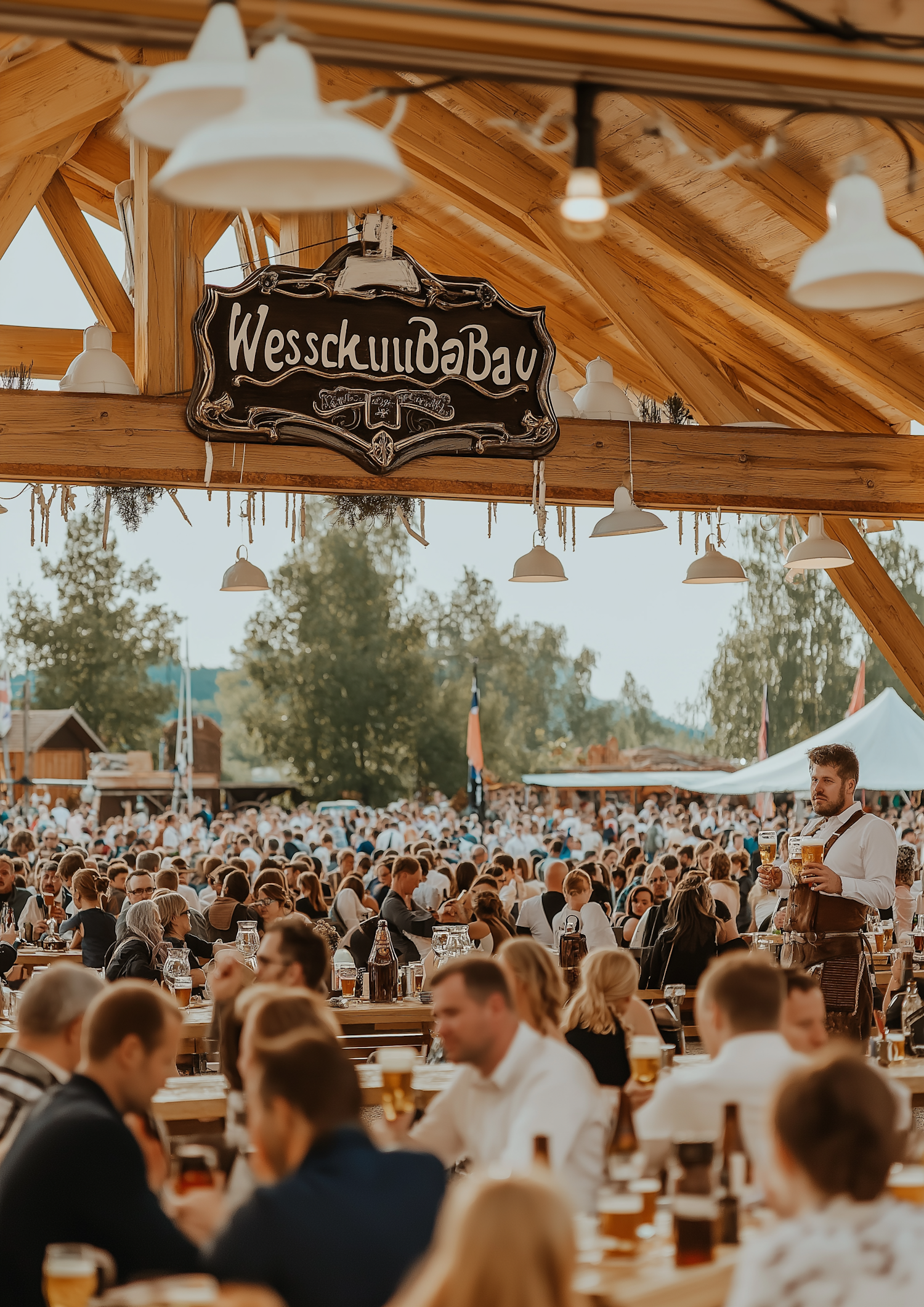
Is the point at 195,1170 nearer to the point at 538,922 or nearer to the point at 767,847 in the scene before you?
the point at 767,847

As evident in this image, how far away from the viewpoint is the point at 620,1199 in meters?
2.86

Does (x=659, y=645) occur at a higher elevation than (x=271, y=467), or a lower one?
higher

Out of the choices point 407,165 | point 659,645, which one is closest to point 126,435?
point 407,165

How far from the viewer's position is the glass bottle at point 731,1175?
9.39ft

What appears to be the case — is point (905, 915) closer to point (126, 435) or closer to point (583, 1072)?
point (126, 435)

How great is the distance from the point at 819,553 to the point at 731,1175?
5.03 m

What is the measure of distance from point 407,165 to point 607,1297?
7.48 m

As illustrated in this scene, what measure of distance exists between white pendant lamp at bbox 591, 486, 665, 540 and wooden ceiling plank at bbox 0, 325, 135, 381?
4.25 m

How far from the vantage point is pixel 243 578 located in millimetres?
8438

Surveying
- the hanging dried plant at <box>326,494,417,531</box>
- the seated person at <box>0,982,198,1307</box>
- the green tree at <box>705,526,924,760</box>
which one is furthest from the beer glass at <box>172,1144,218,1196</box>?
the green tree at <box>705,526,924,760</box>

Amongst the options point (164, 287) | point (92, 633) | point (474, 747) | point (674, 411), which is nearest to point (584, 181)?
point (164, 287)

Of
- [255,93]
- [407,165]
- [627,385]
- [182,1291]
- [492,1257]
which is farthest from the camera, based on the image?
[627,385]

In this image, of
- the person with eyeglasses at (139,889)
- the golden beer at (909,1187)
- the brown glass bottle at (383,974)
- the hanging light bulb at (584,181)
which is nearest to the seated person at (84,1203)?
the golden beer at (909,1187)

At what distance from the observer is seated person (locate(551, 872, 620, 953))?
8234mm
